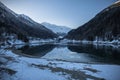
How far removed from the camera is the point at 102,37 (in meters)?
186

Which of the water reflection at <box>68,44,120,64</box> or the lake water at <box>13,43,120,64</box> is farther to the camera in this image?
the lake water at <box>13,43,120,64</box>

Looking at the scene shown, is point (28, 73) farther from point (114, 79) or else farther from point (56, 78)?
point (114, 79)

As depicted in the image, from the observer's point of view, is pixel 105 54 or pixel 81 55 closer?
pixel 81 55

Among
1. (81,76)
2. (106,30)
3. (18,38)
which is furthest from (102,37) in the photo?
(81,76)

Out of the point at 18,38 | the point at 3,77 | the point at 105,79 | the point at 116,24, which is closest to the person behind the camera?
the point at 3,77

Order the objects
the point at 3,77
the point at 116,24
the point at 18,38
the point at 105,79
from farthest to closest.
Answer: the point at 116,24
the point at 18,38
the point at 105,79
the point at 3,77

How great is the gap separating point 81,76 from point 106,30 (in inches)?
6982

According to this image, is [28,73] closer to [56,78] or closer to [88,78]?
[56,78]

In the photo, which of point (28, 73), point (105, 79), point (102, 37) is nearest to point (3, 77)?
point (28, 73)

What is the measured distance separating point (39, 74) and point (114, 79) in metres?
9.02

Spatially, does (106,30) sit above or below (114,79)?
above

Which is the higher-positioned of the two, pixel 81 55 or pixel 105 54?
pixel 105 54

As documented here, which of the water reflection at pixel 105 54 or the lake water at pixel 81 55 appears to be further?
the lake water at pixel 81 55

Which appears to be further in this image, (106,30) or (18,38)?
(106,30)
